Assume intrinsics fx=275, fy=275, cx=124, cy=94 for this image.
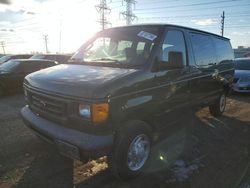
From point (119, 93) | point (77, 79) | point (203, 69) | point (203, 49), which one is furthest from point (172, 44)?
point (77, 79)

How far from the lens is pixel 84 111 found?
3.33 metres

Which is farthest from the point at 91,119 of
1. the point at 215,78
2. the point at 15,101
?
the point at 15,101

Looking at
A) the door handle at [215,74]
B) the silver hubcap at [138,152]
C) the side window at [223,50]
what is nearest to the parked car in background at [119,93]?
the silver hubcap at [138,152]

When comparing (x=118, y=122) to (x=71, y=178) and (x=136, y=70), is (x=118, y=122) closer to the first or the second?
(x=136, y=70)

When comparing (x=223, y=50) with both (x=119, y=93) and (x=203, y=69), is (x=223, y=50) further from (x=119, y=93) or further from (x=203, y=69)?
(x=119, y=93)

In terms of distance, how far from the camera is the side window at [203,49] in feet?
17.6

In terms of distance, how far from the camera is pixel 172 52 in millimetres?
4246

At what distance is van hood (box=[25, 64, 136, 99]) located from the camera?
334cm

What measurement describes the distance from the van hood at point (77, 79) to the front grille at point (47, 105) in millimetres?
118

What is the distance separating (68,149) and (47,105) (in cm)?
78

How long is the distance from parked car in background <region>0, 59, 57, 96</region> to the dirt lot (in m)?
4.67

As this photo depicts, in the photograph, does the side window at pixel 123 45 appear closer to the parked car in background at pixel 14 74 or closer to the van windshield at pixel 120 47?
the van windshield at pixel 120 47

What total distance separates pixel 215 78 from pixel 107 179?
3790mm

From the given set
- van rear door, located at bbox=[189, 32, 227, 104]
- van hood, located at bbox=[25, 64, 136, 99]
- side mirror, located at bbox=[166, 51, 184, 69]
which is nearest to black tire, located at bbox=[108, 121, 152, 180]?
van hood, located at bbox=[25, 64, 136, 99]
